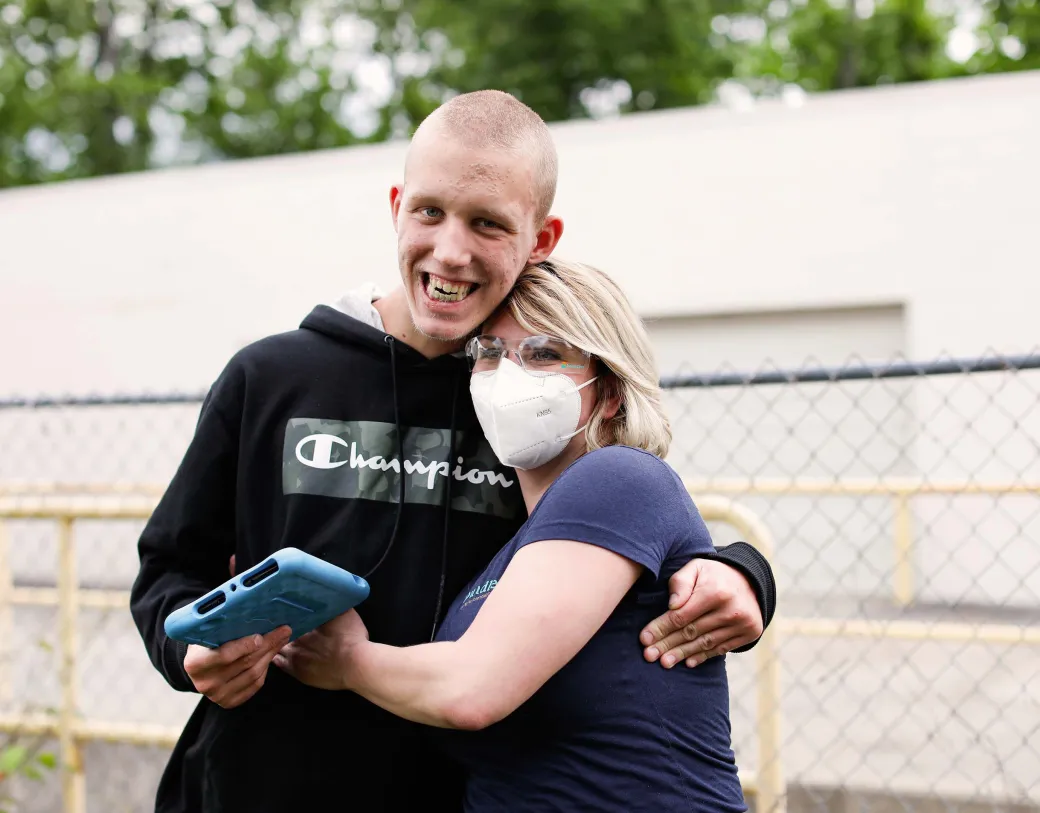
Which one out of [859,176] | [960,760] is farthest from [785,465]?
[960,760]

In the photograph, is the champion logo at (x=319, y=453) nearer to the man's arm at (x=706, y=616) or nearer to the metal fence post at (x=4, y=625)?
the man's arm at (x=706, y=616)

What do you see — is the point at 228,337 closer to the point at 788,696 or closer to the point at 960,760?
the point at 788,696

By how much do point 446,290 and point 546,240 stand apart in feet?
0.88

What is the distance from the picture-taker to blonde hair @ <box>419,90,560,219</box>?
1.87 m

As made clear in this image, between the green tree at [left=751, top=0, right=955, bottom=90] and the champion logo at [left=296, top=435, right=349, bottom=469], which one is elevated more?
the green tree at [left=751, top=0, right=955, bottom=90]

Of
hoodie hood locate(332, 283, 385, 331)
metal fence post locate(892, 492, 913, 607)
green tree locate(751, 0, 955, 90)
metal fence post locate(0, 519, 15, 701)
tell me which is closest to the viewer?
hoodie hood locate(332, 283, 385, 331)

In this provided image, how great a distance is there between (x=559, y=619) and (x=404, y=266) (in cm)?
73

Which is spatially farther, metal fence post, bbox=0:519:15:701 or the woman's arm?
metal fence post, bbox=0:519:15:701

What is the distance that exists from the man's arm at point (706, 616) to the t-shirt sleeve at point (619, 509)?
0.19 feet

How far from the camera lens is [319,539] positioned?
78.0 inches

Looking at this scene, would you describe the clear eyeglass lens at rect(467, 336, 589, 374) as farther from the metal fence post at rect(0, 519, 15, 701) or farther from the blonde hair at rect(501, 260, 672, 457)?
the metal fence post at rect(0, 519, 15, 701)

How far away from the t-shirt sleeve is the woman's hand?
0.37m

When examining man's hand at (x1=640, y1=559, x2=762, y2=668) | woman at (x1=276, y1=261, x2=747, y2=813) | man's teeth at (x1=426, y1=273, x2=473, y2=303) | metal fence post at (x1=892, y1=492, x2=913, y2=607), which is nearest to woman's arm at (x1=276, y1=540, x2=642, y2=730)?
woman at (x1=276, y1=261, x2=747, y2=813)

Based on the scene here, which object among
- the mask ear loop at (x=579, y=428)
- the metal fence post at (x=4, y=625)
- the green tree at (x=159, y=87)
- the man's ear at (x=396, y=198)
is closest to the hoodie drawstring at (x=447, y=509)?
the mask ear loop at (x=579, y=428)
